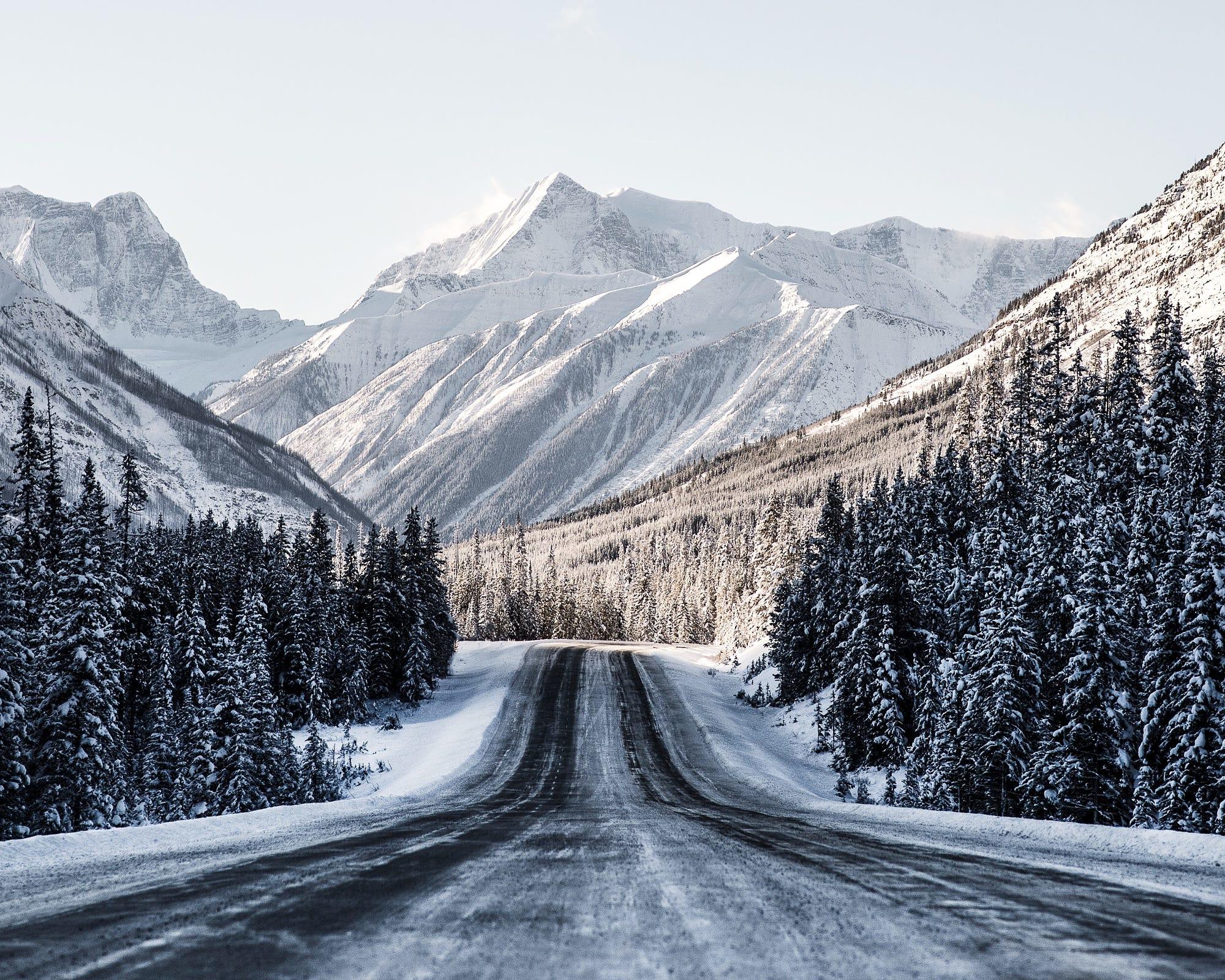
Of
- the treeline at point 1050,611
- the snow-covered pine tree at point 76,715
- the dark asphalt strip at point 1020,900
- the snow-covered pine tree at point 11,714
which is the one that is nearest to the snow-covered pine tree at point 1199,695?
the treeline at point 1050,611

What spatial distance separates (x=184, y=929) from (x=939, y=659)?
34.7 metres

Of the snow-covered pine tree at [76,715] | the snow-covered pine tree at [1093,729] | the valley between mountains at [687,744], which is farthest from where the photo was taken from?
the snow-covered pine tree at [76,715]

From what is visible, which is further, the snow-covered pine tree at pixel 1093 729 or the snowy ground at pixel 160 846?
the snow-covered pine tree at pixel 1093 729

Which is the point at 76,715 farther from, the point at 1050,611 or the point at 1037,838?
the point at 1050,611

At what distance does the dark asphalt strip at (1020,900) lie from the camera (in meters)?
6.37

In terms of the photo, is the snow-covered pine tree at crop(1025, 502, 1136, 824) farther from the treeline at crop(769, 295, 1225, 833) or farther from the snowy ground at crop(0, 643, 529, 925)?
the snowy ground at crop(0, 643, 529, 925)

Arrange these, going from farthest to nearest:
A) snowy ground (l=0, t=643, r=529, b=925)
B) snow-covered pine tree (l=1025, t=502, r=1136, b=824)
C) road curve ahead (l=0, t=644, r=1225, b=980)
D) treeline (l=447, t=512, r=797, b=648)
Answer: treeline (l=447, t=512, r=797, b=648), snow-covered pine tree (l=1025, t=502, r=1136, b=824), snowy ground (l=0, t=643, r=529, b=925), road curve ahead (l=0, t=644, r=1225, b=980)

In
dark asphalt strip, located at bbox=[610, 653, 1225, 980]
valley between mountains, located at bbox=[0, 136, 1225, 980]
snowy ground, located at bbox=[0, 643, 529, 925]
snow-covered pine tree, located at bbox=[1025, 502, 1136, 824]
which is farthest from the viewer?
snow-covered pine tree, located at bbox=[1025, 502, 1136, 824]

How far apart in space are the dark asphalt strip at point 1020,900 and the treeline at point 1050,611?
1259 cm

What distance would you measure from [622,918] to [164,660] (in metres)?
44.5

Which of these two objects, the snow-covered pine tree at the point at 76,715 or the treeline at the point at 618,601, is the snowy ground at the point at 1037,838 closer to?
the snow-covered pine tree at the point at 76,715

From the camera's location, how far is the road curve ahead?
236 inches

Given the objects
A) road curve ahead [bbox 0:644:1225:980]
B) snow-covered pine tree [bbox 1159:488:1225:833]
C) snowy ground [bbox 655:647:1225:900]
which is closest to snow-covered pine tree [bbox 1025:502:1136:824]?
snow-covered pine tree [bbox 1159:488:1225:833]

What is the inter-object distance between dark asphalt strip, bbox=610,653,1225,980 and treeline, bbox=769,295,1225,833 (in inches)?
496
